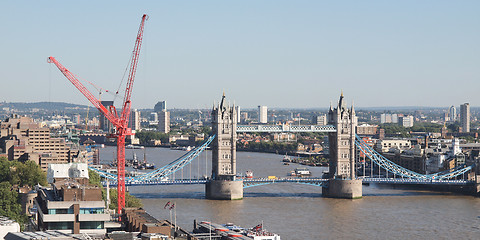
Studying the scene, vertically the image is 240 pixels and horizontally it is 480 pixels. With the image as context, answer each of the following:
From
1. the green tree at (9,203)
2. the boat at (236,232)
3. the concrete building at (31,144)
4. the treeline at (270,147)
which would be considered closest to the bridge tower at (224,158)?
the concrete building at (31,144)

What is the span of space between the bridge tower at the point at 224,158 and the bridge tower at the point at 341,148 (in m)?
8.78

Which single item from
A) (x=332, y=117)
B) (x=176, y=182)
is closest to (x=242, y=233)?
(x=176, y=182)

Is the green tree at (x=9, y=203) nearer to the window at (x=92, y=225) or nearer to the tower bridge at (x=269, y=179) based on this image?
the window at (x=92, y=225)

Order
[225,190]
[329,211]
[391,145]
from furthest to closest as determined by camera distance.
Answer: [391,145] → [225,190] → [329,211]

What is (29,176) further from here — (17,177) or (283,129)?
(283,129)

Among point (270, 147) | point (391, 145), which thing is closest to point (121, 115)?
point (391, 145)

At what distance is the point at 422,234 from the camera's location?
58.5 m

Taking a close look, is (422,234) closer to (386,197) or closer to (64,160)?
(386,197)

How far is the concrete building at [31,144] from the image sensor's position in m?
89.2

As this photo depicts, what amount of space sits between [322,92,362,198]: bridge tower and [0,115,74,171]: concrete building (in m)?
27.2

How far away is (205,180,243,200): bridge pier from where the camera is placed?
7788 centimetres

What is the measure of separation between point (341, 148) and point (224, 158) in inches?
445

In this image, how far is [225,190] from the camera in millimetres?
78125

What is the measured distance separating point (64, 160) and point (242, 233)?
172 feet
